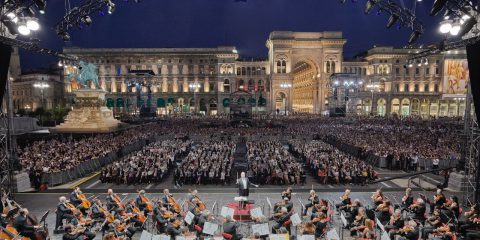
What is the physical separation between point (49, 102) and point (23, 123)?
5845 centimetres

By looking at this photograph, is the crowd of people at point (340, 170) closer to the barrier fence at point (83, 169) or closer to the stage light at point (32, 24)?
the barrier fence at point (83, 169)

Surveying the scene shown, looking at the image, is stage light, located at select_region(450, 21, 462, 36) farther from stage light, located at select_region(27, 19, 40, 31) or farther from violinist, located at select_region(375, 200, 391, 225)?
stage light, located at select_region(27, 19, 40, 31)

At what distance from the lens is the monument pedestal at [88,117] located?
121 ft

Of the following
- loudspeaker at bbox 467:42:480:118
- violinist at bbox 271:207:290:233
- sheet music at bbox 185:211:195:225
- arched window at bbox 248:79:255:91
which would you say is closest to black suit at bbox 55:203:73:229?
sheet music at bbox 185:211:195:225

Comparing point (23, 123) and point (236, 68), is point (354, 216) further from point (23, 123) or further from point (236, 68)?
point (236, 68)

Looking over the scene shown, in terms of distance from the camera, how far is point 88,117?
38.4 metres

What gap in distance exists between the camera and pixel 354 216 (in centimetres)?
1172

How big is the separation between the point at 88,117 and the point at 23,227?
3112 cm

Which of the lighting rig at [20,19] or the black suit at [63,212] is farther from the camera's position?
the lighting rig at [20,19]

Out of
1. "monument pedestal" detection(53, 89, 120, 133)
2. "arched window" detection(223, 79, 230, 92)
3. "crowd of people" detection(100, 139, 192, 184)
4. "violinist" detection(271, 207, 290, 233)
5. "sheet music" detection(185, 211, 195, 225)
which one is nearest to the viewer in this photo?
"sheet music" detection(185, 211, 195, 225)

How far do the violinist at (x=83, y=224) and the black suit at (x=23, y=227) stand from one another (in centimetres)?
117

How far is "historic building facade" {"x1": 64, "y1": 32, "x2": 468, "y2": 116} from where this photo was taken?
8275 centimetres

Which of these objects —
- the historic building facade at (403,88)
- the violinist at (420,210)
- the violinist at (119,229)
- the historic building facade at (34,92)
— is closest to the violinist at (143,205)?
the violinist at (119,229)

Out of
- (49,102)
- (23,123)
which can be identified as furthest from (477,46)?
(49,102)
